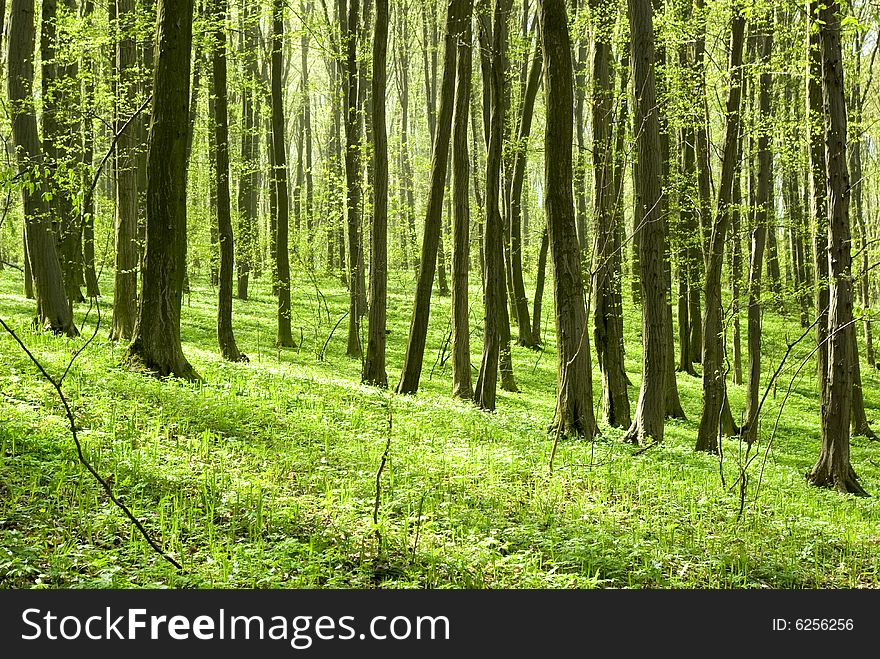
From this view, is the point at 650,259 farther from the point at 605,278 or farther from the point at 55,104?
the point at 55,104

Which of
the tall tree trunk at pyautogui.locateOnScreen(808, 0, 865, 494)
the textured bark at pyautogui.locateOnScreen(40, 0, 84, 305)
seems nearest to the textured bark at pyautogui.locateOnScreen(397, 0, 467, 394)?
the tall tree trunk at pyautogui.locateOnScreen(808, 0, 865, 494)

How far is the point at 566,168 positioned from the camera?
9.64 meters

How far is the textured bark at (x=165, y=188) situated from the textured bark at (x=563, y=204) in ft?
15.6

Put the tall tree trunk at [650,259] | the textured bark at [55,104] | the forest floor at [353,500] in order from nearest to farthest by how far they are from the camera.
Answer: the forest floor at [353,500] → the tall tree trunk at [650,259] → the textured bark at [55,104]

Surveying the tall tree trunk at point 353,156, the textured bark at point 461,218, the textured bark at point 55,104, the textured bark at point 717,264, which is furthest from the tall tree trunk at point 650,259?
the textured bark at point 55,104

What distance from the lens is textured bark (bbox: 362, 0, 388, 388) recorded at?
41.5 feet

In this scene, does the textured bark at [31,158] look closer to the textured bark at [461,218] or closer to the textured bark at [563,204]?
the textured bark at [461,218]

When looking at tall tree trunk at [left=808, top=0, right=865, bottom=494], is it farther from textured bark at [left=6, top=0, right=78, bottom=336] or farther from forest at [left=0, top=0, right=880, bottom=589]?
textured bark at [left=6, top=0, right=78, bottom=336]

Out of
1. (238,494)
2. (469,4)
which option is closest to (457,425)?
(238,494)

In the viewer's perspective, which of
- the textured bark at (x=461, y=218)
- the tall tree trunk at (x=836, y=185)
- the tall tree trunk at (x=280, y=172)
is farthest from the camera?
the tall tree trunk at (x=280, y=172)

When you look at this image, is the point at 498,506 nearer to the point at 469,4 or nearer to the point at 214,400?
the point at 214,400

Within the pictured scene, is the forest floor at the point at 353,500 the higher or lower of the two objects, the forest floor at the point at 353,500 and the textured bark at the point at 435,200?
the lower

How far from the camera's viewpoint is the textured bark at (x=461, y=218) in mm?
12070

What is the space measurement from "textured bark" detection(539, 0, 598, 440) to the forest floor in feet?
2.14
